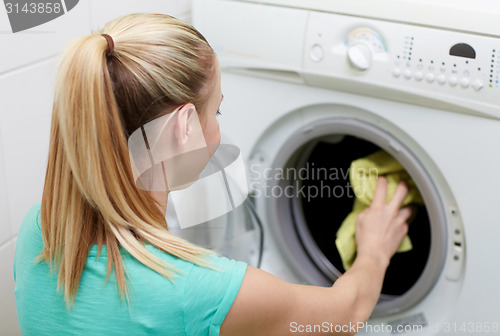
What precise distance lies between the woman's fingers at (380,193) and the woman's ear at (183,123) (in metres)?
0.61

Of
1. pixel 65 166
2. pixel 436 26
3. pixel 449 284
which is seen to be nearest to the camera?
pixel 65 166

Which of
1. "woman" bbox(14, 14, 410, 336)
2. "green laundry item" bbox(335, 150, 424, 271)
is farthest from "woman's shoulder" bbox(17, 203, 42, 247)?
"green laundry item" bbox(335, 150, 424, 271)

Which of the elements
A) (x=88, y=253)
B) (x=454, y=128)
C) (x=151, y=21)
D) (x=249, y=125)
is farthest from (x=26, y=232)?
(x=454, y=128)

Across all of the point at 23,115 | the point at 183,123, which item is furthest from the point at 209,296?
the point at 23,115

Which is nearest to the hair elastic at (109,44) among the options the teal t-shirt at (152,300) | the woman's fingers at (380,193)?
the teal t-shirt at (152,300)

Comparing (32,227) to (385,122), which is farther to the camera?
(385,122)

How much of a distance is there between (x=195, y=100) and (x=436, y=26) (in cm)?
50

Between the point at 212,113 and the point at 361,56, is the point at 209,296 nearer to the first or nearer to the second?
the point at 212,113

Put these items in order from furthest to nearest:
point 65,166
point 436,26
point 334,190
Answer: point 334,190 < point 436,26 < point 65,166

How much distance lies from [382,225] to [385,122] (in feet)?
0.75

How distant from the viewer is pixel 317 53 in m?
1.18

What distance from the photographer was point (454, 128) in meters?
1.09

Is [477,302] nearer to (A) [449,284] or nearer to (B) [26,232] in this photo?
(A) [449,284]

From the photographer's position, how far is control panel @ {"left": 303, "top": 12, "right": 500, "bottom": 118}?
103cm
